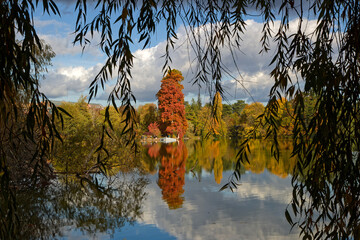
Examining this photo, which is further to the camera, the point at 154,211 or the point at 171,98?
the point at 171,98

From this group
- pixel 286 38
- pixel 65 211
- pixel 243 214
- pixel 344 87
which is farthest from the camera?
pixel 243 214

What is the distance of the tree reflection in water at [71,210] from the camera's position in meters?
6.18

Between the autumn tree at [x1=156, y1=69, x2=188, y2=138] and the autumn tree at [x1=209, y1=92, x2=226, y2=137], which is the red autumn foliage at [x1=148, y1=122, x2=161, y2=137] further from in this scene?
the autumn tree at [x1=209, y1=92, x2=226, y2=137]

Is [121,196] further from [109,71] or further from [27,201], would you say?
[109,71]

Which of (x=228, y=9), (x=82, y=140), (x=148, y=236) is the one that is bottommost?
(x=148, y=236)

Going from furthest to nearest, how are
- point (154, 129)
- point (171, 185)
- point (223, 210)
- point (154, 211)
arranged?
point (154, 129), point (171, 185), point (223, 210), point (154, 211)

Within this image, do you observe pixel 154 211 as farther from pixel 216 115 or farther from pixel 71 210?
pixel 216 115

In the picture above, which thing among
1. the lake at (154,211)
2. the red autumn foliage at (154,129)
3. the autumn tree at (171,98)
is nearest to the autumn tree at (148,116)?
the red autumn foliage at (154,129)

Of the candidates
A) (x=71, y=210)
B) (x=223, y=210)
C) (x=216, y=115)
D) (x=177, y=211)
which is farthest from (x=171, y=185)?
(x=216, y=115)

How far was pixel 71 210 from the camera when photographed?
7.29 m

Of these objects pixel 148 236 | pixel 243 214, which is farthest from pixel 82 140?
pixel 243 214

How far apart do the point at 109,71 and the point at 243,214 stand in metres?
7.65

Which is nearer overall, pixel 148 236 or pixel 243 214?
pixel 148 236

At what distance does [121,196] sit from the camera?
864 centimetres
